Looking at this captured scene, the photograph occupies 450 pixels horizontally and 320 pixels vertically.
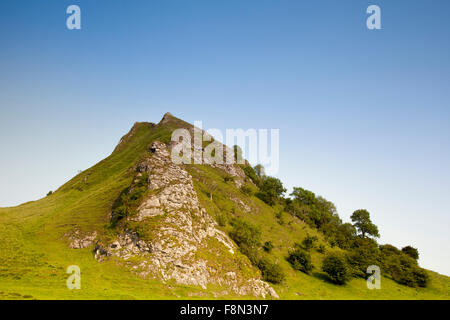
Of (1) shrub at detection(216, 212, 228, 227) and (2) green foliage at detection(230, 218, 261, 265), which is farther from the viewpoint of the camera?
(1) shrub at detection(216, 212, 228, 227)

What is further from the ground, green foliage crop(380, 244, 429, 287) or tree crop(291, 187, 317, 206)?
tree crop(291, 187, 317, 206)

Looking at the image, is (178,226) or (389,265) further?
(389,265)

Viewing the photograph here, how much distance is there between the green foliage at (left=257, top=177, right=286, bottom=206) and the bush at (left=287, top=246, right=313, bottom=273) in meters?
39.1

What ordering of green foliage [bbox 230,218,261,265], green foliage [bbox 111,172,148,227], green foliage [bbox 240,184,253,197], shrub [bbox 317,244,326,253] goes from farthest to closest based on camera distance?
1. green foliage [bbox 240,184,253,197]
2. shrub [bbox 317,244,326,253]
3. green foliage [bbox 230,218,261,265]
4. green foliage [bbox 111,172,148,227]

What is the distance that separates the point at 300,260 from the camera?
268 feet

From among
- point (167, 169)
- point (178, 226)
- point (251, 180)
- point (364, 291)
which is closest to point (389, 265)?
point (364, 291)

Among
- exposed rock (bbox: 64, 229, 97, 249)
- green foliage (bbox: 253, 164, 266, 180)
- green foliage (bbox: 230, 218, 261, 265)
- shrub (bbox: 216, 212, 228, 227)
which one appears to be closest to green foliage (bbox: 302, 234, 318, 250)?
green foliage (bbox: 230, 218, 261, 265)

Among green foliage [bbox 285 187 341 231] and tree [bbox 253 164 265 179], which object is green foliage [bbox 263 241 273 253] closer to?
green foliage [bbox 285 187 341 231]

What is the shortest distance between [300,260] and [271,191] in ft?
155

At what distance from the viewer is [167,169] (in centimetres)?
7769

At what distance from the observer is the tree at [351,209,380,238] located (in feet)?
433

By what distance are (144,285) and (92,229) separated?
94.3ft
